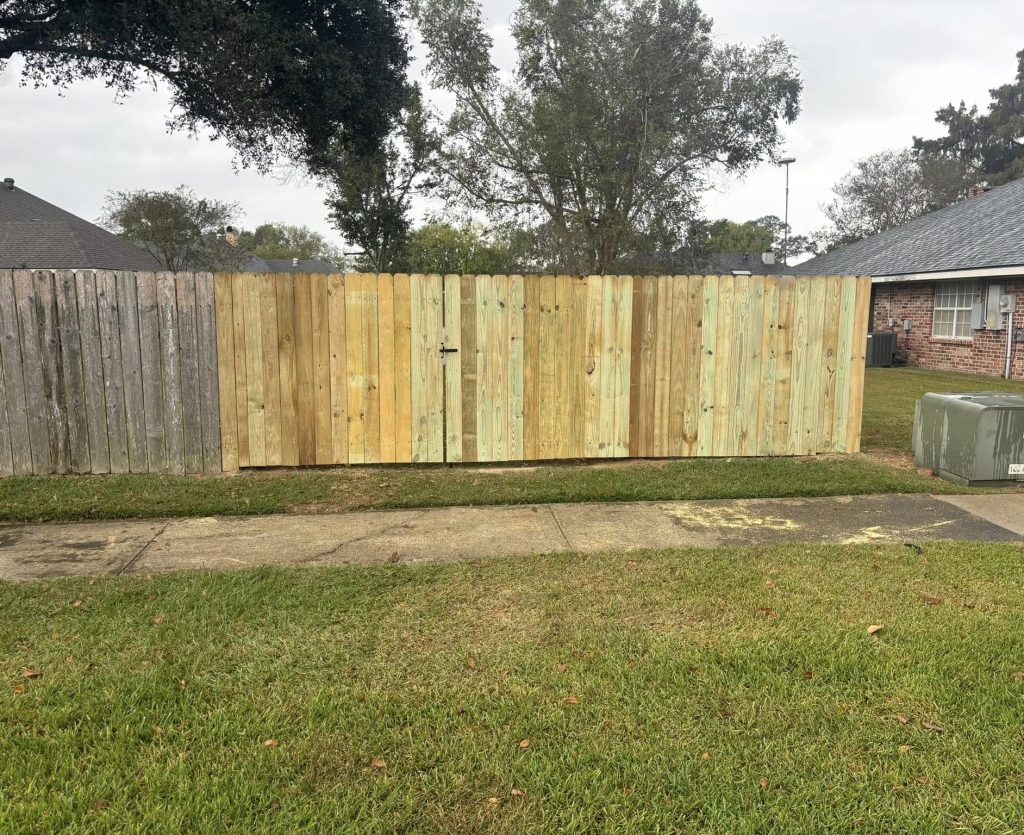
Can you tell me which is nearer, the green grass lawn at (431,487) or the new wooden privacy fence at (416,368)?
the green grass lawn at (431,487)

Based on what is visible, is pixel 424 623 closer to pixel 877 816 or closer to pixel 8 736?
pixel 8 736

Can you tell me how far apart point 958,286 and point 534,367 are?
55.9 ft

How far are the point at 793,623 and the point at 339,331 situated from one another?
4811mm

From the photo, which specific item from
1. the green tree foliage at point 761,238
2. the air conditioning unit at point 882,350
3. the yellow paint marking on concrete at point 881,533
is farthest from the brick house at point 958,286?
the green tree foliage at point 761,238

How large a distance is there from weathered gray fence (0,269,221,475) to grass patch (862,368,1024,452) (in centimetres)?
710

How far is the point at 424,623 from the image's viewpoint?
3682 mm

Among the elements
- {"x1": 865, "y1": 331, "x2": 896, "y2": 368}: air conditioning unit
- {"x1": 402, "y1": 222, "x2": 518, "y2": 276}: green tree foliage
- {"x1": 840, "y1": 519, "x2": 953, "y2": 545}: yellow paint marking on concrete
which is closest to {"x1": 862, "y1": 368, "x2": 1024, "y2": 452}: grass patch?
{"x1": 865, "y1": 331, "x2": 896, "y2": 368}: air conditioning unit

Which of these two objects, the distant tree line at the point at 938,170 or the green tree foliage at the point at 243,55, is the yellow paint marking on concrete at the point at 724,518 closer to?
the green tree foliage at the point at 243,55

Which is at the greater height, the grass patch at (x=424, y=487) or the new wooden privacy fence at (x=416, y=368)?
the new wooden privacy fence at (x=416, y=368)

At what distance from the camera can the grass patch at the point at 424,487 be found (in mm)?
5867

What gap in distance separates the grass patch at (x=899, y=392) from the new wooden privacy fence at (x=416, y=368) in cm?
159

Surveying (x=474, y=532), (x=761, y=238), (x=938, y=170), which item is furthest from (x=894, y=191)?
(x=474, y=532)

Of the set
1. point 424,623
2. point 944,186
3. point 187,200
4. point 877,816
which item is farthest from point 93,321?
point 944,186

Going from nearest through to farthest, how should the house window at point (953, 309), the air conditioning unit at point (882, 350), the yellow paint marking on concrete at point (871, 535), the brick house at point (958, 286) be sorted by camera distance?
the yellow paint marking on concrete at point (871, 535) < the brick house at point (958, 286) < the house window at point (953, 309) < the air conditioning unit at point (882, 350)
